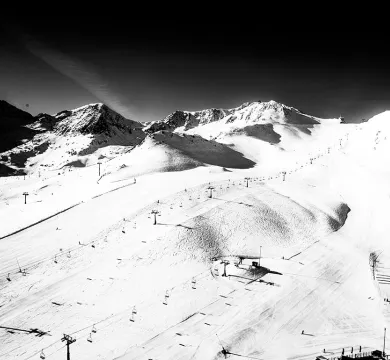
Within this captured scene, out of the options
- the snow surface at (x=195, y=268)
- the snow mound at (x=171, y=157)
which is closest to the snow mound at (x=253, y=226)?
the snow surface at (x=195, y=268)

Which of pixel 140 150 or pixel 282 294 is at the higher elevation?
pixel 140 150

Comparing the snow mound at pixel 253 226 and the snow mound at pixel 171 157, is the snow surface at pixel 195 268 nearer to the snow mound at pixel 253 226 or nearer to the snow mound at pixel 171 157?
the snow mound at pixel 253 226

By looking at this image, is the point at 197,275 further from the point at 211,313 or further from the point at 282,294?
the point at 282,294

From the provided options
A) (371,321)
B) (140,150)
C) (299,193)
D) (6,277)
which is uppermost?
(140,150)

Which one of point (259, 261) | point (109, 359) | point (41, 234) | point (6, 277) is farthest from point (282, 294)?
point (41, 234)

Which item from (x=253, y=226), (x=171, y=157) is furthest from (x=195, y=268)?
(x=171, y=157)

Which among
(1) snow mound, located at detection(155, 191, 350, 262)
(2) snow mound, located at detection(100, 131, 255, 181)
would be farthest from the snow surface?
(2) snow mound, located at detection(100, 131, 255, 181)

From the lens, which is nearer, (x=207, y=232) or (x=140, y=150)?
(x=207, y=232)

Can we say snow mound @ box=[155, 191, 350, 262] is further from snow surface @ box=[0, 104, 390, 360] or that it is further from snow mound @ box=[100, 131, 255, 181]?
snow mound @ box=[100, 131, 255, 181]
